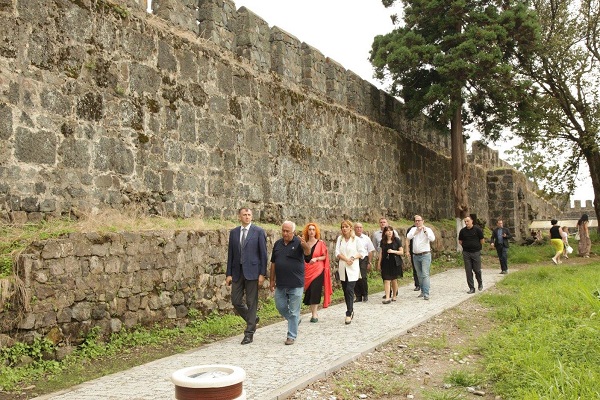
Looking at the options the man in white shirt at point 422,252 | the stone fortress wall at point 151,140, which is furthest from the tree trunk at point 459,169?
the man in white shirt at point 422,252

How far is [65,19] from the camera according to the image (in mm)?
8164

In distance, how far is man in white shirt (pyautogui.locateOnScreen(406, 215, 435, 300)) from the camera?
11.9 meters

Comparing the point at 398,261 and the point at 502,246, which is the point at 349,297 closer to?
the point at 398,261

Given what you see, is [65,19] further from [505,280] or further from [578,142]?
[578,142]

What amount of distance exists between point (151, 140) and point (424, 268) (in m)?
5.90

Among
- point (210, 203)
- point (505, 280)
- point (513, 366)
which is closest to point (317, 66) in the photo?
point (210, 203)

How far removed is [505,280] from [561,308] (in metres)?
5.55

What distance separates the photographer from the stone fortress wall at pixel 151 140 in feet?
24.2

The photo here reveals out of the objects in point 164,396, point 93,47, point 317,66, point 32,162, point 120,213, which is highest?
point 317,66

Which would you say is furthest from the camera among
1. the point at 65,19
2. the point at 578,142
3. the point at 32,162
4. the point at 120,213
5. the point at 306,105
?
the point at 578,142

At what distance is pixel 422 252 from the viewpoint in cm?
1209

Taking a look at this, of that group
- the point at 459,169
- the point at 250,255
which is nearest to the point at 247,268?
the point at 250,255

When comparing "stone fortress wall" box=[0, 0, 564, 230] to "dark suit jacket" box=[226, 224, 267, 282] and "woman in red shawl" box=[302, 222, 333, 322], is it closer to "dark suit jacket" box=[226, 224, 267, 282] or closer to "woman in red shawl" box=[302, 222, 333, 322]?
"dark suit jacket" box=[226, 224, 267, 282]

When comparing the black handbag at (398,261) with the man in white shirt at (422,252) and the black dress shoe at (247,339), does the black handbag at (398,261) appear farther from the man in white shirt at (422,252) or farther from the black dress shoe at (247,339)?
the black dress shoe at (247,339)
